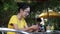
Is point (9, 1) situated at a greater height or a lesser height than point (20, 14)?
greater

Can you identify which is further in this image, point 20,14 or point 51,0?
point 51,0

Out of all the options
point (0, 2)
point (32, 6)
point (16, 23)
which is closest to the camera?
point (16, 23)

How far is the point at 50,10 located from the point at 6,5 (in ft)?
8.60

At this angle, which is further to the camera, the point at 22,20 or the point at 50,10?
the point at 50,10

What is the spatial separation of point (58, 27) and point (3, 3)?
3.06 metres

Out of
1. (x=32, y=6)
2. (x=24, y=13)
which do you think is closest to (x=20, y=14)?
(x=24, y=13)

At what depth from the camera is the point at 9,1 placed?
716 cm

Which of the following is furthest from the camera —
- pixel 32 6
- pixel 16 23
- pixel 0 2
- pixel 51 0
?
pixel 32 6

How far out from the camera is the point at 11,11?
7.35 meters

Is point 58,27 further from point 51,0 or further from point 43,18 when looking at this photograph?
point 51,0

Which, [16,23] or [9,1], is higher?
[9,1]

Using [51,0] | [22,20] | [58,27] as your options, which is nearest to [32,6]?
[51,0]

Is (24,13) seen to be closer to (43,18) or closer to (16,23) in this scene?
(16,23)

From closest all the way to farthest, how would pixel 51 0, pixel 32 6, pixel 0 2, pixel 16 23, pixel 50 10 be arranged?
pixel 16 23 < pixel 0 2 < pixel 51 0 < pixel 32 6 < pixel 50 10
